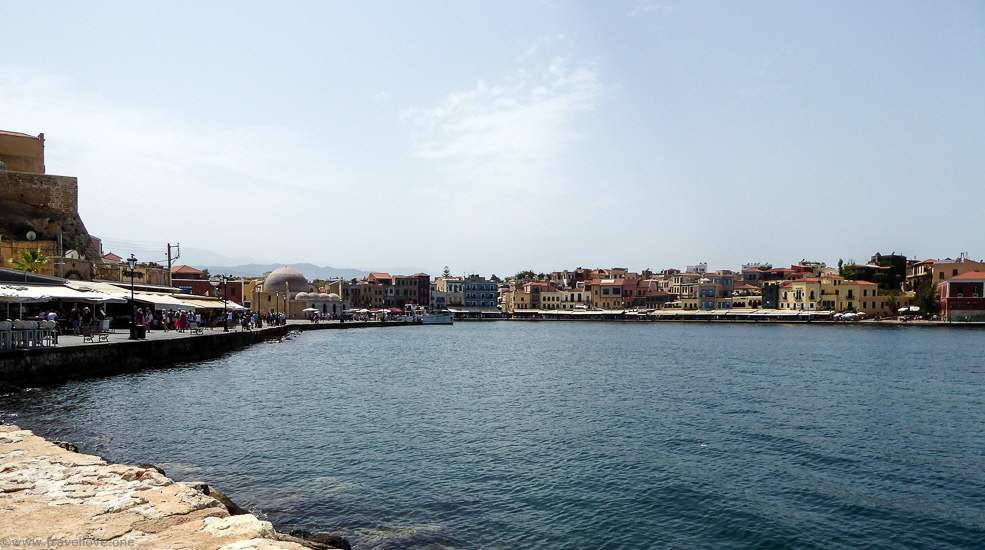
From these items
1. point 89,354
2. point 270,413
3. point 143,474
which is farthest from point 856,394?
point 89,354

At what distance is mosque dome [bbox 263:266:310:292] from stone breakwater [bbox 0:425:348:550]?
80953 mm

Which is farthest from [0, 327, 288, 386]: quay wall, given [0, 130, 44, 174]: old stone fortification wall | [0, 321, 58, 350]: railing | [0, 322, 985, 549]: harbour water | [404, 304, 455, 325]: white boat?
[404, 304, 455, 325]: white boat

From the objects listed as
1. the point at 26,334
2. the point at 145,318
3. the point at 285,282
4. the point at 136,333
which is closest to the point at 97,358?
the point at 26,334

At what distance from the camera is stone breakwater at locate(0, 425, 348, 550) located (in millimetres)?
6984

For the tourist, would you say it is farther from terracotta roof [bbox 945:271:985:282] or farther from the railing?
terracotta roof [bbox 945:271:985:282]

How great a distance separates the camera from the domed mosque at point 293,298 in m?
87.9

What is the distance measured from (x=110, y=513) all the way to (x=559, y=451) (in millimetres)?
10571

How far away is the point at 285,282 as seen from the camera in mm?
89750

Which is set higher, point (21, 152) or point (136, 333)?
point (21, 152)

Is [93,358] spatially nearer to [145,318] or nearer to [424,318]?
[145,318]

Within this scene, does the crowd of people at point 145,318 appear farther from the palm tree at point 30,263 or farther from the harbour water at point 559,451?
the harbour water at point 559,451

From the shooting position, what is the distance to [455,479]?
13.6 m

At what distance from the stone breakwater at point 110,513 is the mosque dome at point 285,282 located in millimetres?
80953

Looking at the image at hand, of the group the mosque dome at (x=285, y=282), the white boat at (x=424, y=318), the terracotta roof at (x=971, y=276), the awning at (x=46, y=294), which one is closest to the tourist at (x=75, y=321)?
the awning at (x=46, y=294)
